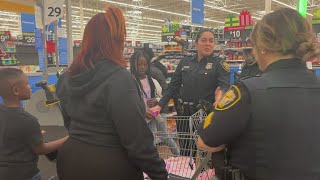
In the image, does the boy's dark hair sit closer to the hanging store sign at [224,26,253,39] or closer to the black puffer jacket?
the black puffer jacket

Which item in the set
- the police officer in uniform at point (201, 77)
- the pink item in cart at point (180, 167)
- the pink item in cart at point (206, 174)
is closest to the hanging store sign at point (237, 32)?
the police officer in uniform at point (201, 77)

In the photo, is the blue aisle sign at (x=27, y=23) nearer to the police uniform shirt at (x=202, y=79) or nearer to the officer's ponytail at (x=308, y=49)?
the police uniform shirt at (x=202, y=79)

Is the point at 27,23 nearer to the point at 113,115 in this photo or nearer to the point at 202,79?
the point at 202,79

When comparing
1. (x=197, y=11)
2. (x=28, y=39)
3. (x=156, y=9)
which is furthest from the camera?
(x=156, y=9)

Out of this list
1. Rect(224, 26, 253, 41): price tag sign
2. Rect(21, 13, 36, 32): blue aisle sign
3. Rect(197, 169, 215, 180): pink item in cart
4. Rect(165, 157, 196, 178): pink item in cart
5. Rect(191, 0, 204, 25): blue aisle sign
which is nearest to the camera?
Rect(197, 169, 215, 180): pink item in cart

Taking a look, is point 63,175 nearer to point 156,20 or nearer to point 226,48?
point 226,48

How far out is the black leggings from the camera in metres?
1.51

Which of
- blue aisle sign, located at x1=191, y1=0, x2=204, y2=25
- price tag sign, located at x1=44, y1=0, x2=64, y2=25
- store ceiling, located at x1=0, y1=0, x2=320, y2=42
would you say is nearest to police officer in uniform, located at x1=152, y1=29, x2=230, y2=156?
price tag sign, located at x1=44, y1=0, x2=64, y2=25

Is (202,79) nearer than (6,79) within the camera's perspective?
No

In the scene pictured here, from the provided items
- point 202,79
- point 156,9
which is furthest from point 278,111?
point 156,9

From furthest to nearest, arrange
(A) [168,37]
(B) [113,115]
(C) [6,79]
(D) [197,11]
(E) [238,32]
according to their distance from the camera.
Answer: (A) [168,37] < (D) [197,11] < (E) [238,32] < (C) [6,79] < (B) [113,115]

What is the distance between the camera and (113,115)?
4.84 feet

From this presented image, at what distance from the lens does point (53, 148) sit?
2020 millimetres

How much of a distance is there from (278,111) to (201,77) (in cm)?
196
